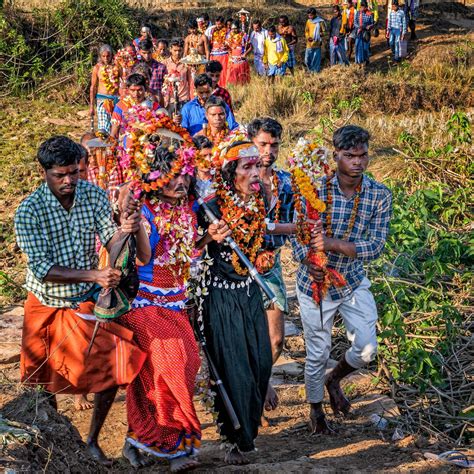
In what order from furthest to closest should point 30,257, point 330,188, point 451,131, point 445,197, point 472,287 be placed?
point 451,131 → point 445,197 → point 472,287 → point 330,188 → point 30,257

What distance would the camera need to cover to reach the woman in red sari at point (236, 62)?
61.4ft

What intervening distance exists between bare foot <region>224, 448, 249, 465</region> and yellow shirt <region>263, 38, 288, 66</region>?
584 inches

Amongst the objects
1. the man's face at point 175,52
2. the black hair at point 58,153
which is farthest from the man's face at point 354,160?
the man's face at point 175,52

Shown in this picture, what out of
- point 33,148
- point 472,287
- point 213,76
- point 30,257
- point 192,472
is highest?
point 30,257

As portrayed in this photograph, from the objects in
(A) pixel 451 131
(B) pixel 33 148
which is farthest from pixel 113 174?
(B) pixel 33 148

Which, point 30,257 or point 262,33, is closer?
point 30,257

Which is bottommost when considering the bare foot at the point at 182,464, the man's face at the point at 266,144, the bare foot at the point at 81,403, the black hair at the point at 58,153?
the bare foot at the point at 81,403

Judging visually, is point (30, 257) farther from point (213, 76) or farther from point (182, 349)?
point (213, 76)

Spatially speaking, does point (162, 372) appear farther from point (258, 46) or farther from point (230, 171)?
point (258, 46)

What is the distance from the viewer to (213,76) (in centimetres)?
1054

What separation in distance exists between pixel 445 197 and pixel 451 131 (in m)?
1.32

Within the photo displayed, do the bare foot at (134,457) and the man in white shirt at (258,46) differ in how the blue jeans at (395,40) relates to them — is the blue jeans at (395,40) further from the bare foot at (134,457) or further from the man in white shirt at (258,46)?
the bare foot at (134,457)

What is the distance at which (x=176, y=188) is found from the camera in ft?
17.2

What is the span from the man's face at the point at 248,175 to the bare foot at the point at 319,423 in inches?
65.6
